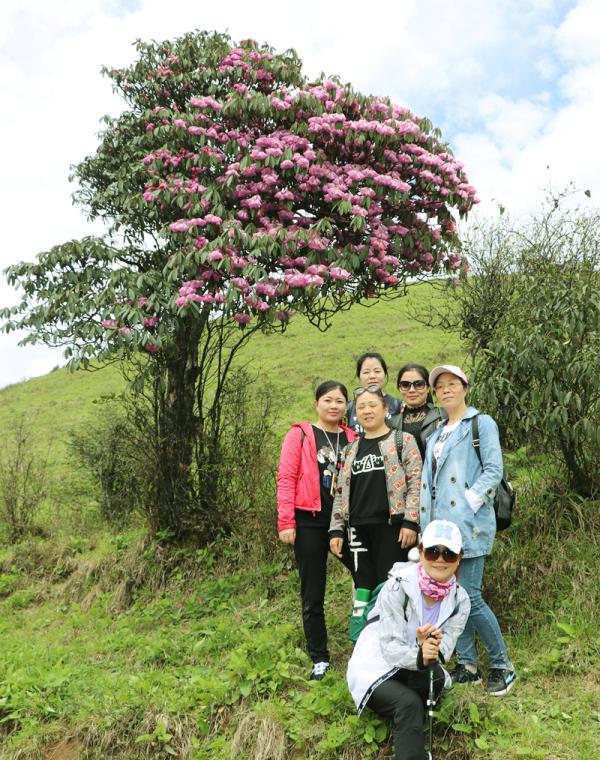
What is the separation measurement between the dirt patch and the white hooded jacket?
221 cm

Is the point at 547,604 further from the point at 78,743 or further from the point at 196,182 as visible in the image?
the point at 196,182

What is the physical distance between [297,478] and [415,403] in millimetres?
1041

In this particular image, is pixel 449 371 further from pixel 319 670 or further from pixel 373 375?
pixel 319 670

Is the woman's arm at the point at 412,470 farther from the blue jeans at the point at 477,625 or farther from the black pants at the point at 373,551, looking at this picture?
the blue jeans at the point at 477,625

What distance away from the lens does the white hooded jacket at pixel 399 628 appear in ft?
11.2

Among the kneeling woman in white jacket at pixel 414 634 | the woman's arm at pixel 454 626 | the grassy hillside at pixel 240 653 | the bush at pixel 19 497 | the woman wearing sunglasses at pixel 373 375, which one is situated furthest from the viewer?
the bush at pixel 19 497

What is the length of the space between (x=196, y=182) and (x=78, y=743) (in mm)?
4900

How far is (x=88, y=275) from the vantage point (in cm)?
641

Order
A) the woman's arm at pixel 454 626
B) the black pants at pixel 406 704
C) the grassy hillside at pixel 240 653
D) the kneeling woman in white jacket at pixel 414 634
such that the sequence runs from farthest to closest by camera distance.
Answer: the grassy hillside at pixel 240 653
the woman's arm at pixel 454 626
the kneeling woman in white jacket at pixel 414 634
the black pants at pixel 406 704

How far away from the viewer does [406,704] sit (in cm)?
335

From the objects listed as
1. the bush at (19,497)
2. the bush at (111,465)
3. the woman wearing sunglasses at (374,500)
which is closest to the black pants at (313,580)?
the woman wearing sunglasses at (374,500)

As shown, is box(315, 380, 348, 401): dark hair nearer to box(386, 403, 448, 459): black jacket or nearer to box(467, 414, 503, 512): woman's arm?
box(386, 403, 448, 459): black jacket

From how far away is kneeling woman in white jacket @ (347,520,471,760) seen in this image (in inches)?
131

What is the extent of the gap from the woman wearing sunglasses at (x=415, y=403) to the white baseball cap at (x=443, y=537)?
1.12 metres
